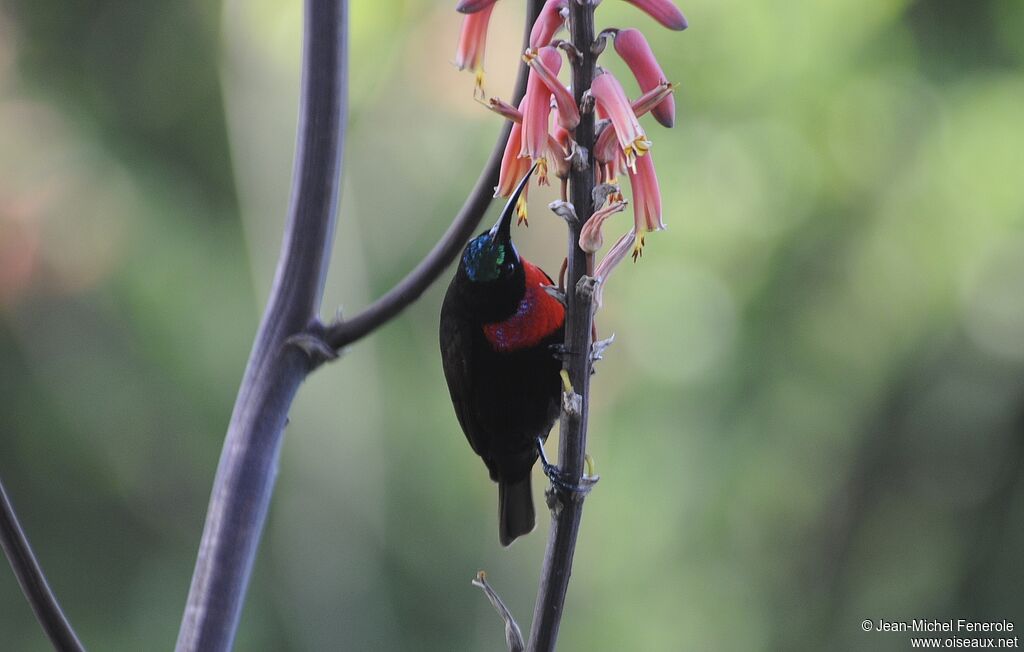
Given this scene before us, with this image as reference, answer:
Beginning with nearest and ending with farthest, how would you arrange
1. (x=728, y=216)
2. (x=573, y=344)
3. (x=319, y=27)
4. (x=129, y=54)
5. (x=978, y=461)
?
(x=573, y=344)
(x=319, y=27)
(x=728, y=216)
(x=978, y=461)
(x=129, y=54)

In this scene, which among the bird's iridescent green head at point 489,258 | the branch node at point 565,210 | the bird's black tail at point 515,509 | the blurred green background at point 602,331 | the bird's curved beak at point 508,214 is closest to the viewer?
the branch node at point 565,210

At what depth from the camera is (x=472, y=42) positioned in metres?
0.58

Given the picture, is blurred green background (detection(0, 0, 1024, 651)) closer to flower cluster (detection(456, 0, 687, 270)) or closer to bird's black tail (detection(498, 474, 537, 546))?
bird's black tail (detection(498, 474, 537, 546))

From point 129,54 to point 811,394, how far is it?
2.31 meters

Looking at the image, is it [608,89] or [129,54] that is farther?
[129,54]

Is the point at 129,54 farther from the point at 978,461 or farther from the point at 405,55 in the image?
the point at 978,461

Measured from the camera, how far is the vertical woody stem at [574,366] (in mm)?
437

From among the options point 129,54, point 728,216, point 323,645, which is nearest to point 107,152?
point 129,54

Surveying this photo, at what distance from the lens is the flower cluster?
1.46 feet

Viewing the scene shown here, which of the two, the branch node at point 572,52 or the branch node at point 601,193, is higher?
the branch node at point 572,52

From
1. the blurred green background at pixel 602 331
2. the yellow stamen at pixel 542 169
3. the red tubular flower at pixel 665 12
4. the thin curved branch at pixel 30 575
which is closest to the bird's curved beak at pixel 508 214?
the yellow stamen at pixel 542 169

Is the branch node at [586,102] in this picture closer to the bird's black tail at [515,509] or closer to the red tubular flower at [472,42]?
the red tubular flower at [472,42]

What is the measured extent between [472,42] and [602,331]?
206cm

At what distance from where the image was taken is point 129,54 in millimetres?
3125
